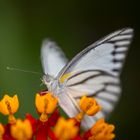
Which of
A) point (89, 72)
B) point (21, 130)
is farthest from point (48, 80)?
point (21, 130)

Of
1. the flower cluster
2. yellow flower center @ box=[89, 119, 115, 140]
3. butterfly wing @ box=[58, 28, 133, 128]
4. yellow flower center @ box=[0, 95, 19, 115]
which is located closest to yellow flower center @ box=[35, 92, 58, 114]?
the flower cluster

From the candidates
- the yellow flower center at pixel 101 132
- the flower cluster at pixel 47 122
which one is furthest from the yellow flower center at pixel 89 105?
the yellow flower center at pixel 101 132

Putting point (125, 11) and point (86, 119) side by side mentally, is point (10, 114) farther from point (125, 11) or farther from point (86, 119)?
point (125, 11)

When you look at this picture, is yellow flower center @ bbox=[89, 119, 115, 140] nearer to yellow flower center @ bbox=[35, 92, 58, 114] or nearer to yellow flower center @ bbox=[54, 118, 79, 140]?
yellow flower center @ bbox=[35, 92, 58, 114]

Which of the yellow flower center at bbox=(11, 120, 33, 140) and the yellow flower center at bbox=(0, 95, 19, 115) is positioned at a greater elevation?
the yellow flower center at bbox=(0, 95, 19, 115)

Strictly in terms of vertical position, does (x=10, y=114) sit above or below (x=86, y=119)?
above

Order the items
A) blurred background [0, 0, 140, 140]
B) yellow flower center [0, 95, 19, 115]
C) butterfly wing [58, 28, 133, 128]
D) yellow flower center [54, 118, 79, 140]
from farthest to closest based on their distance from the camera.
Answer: blurred background [0, 0, 140, 140]
butterfly wing [58, 28, 133, 128]
yellow flower center [0, 95, 19, 115]
yellow flower center [54, 118, 79, 140]

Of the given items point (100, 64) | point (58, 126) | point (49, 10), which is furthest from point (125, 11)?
point (58, 126)

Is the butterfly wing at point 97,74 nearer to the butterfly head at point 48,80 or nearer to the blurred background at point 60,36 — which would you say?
the butterfly head at point 48,80
